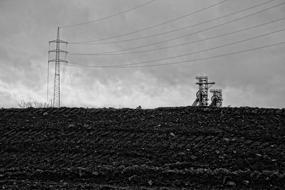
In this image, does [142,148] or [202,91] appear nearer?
[142,148]

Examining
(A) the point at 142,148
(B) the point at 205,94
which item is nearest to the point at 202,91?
(B) the point at 205,94

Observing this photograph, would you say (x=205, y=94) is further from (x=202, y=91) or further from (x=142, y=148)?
(x=142, y=148)

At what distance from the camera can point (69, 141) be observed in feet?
26.5

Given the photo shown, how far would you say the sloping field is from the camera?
6.15 metres

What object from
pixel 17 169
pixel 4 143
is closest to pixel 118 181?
pixel 17 169

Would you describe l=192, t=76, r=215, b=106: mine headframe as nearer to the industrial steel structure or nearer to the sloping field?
the industrial steel structure

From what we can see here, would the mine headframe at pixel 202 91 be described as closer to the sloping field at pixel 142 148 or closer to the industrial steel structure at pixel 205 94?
the industrial steel structure at pixel 205 94

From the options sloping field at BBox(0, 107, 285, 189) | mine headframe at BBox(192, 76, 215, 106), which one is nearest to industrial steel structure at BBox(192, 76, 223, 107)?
mine headframe at BBox(192, 76, 215, 106)

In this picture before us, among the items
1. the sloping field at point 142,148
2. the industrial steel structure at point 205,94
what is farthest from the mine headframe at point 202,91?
the sloping field at point 142,148

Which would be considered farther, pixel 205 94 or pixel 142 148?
pixel 205 94

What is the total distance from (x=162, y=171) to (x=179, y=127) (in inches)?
81.6

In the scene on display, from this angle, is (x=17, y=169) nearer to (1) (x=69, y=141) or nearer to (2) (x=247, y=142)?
(1) (x=69, y=141)

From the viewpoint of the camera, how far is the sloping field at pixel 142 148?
6.15m

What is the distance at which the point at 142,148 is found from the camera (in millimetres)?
7488
